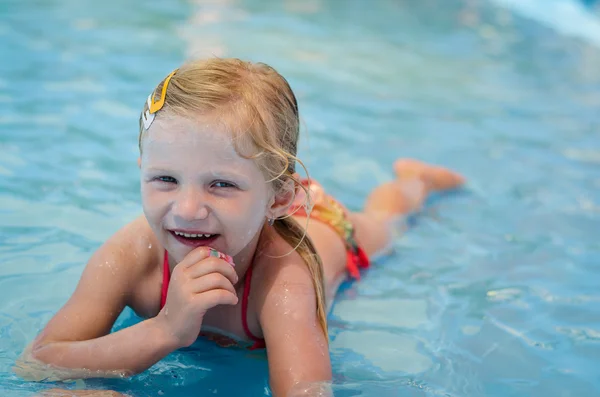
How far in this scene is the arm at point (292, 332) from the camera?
2613mm

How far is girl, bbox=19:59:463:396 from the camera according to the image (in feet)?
8.18

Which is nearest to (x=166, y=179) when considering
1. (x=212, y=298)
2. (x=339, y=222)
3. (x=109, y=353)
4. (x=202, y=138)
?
(x=202, y=138)

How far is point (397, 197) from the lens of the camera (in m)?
4.95

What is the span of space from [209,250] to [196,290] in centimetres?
14

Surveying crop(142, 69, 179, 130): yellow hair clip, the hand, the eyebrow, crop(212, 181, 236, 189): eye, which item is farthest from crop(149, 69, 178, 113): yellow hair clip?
the hand

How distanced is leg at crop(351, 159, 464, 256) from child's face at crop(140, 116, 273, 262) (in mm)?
1727

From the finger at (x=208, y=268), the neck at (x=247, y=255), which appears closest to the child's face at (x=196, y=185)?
the finger at (x=208, y=268)

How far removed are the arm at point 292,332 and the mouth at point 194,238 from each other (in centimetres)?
36

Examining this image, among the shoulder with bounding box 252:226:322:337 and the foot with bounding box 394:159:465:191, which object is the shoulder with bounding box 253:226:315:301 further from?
the foot with bounding box 394:159:465:191

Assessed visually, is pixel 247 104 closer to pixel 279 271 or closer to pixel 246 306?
pixel 279 271

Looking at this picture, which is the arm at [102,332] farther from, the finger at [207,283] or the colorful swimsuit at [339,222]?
the colorful swimsuit at [339,222]

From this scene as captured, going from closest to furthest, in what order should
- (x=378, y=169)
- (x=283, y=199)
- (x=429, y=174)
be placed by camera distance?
(x=283, y=199) < (x=429, y=174) < (x=378, y=169)

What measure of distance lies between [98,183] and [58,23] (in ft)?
12.0

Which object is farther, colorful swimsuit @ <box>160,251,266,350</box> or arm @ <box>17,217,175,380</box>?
colorful swimsuit @ <box>160,251,266,350</box>
